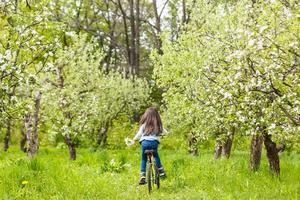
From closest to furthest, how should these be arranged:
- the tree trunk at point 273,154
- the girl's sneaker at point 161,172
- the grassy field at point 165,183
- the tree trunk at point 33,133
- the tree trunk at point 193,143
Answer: the grassy field at point 165,183, the girl's sneaker at point 161,172, the tree trunk at point 273,154, the tree trunk at point 193,143, the tree trunk at point 33,133

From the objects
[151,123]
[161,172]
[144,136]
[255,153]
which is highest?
[151,123]

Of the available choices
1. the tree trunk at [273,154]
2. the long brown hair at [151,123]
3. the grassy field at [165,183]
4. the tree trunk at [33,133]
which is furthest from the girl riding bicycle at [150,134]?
the tree trunk at [33,133]

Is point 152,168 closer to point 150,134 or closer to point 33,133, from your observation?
point 150,134

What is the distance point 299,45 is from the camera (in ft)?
25.8

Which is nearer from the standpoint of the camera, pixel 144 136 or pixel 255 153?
pixel 144 136

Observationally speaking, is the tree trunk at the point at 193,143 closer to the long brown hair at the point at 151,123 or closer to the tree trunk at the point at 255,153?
the tree trunk at the point at 255,153

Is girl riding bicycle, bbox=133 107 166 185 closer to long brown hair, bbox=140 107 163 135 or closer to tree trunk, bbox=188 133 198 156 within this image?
long brown hair, bbox=140 107 163 135

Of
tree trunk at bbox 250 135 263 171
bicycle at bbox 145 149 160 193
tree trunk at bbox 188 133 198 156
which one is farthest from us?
tree trunk at bbox 188 133 198 156

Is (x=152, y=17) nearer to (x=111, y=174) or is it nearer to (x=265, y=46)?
(x=111, y=174)

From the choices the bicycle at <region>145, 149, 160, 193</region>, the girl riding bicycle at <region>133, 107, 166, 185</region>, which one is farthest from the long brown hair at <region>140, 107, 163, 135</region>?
the bicycle at <region>145, 149, 160, 193</region>

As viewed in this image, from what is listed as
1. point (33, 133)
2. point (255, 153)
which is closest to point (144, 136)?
point (255, 153)

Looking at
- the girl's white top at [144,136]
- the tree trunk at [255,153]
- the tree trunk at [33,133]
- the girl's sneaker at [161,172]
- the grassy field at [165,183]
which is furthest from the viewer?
the tree trunk at [33,133]

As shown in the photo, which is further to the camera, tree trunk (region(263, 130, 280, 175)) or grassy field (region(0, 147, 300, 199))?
tree trunk (region(263, 130, 280, 175))

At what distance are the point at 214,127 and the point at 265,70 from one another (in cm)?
603
